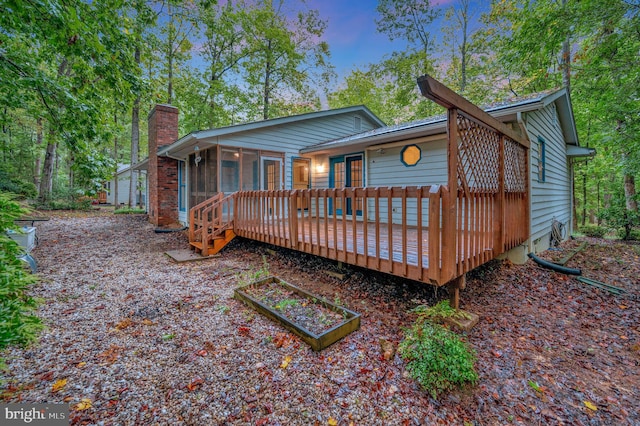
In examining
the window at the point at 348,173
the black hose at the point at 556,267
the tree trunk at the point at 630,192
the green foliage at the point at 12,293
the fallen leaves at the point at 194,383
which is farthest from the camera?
the tree trunk at the point at 630,192

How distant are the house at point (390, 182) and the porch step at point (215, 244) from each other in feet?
0.11

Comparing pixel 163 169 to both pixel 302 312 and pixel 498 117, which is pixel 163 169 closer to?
pixel 302 312

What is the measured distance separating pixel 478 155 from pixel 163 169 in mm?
10105

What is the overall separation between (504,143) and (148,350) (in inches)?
210

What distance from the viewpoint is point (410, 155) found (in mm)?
→ 6762

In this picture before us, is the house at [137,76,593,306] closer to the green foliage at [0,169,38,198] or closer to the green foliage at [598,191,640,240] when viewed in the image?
the green foliage at [598,191,640,240]

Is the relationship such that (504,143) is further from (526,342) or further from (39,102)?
(39,102)

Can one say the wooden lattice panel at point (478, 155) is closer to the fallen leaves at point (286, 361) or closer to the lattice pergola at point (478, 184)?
the lattice pergola at point (478, 184)

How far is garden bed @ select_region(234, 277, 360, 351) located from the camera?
265 centimetres

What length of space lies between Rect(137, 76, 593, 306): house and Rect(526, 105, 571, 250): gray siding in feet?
0.13

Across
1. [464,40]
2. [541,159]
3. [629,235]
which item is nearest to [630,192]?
[629,235]

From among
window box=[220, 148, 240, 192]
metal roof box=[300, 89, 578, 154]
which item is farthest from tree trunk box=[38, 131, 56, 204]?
metal roof box=[300, 89, 578, 154]

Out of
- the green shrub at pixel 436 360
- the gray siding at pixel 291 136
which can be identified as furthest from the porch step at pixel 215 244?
the green shrub at pixel 436 360

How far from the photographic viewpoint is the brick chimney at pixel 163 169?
9.52 meters
